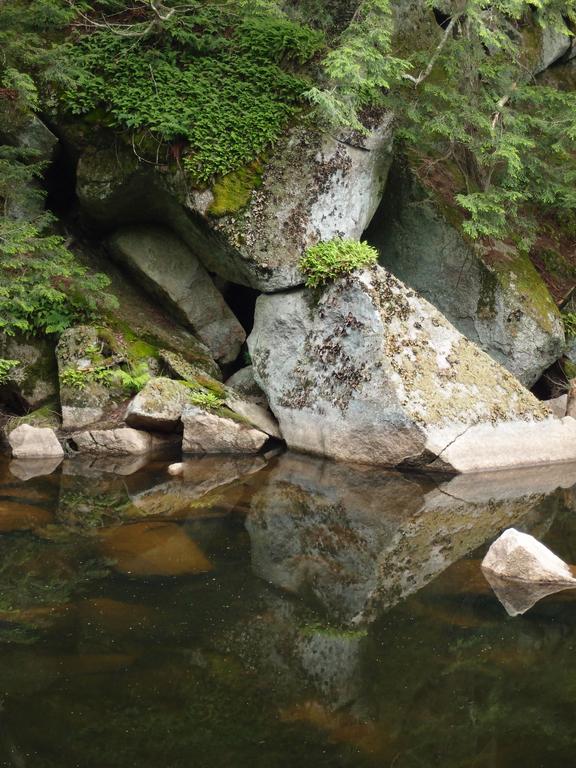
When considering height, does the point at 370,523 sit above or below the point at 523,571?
below

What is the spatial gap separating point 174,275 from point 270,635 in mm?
8700

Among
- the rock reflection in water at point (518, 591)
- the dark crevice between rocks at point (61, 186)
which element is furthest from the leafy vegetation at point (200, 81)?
the rock reflection in water at point (518, 591)

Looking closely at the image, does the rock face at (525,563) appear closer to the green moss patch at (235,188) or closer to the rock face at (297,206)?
the rock face at (297,206)

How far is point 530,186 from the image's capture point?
45.1 ft

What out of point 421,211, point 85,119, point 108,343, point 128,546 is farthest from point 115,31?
point 128,546

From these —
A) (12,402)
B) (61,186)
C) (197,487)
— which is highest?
(61,186)

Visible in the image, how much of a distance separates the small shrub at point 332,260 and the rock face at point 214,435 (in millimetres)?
2574

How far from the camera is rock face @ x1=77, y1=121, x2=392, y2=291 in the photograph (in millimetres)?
Answer: 11773

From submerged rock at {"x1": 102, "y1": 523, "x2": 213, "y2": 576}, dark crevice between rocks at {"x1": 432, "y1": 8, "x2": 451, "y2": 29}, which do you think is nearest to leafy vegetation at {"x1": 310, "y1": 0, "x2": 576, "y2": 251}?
dark crevice between rocks at {"x1": 432, "y1": 8, "x2": 451, "y2": 29}

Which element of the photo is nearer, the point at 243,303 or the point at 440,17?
the point at 243,303

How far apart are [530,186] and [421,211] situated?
6.72ft

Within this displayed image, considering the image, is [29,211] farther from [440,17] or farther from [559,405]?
[440,17]

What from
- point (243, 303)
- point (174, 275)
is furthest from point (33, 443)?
point (243, 303)

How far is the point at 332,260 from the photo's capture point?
38.1 feet
